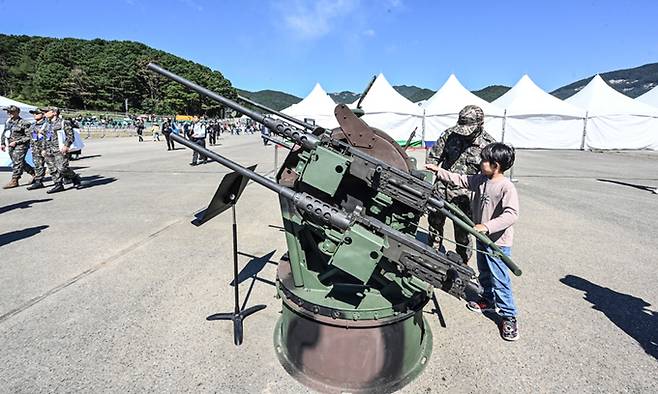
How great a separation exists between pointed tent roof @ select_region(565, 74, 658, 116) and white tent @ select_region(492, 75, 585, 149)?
1850mm

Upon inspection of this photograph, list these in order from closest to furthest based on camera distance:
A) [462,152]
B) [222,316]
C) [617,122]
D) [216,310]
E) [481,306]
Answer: [222,316]
[216,310]
[481,306]
[462,152]
[617,122]

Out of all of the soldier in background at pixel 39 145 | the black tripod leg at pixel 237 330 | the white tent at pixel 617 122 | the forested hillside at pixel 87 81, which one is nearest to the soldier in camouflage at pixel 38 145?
the soldier in background at pixel 39 145

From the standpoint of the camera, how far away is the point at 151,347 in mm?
2770

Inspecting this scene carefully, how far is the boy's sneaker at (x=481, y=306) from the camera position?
136 inches

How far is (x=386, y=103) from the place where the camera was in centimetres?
2150

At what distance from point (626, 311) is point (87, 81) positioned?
109 meters

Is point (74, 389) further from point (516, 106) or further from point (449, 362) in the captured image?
point (516, 106)

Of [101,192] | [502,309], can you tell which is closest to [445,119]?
[101,192]

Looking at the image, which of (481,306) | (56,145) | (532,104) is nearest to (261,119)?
(481,306)

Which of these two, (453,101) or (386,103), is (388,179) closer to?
(386,103)

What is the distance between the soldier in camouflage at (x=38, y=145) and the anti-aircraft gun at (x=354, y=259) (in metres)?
8.38

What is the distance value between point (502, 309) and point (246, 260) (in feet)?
10.2

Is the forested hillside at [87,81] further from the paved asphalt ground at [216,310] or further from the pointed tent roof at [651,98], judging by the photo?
the paved asphalt ground at [216,310]

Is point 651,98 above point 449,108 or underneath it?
above
